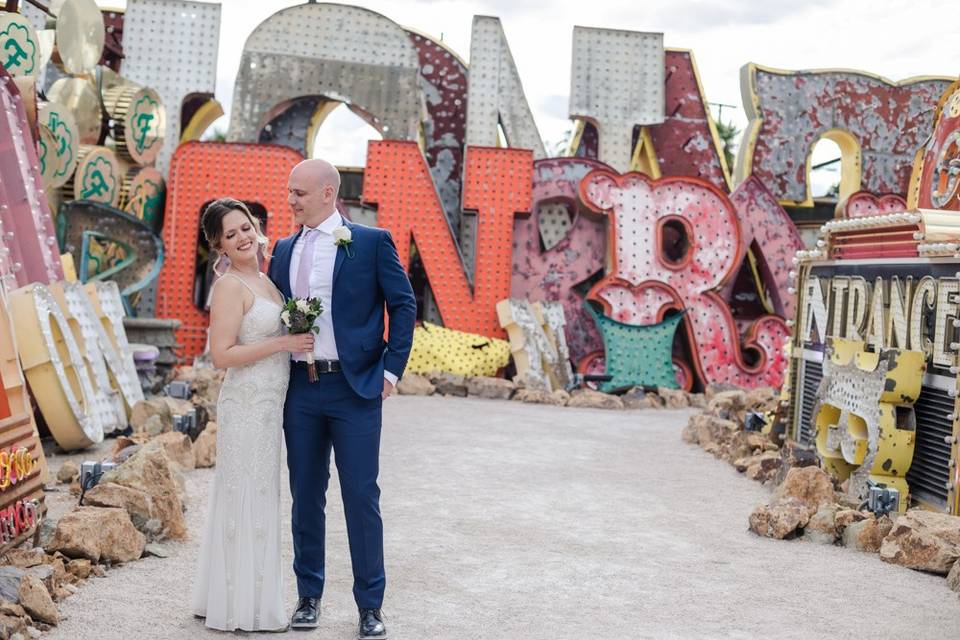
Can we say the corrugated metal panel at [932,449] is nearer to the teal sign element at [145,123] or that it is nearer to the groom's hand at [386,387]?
the groom's hand at [386,387]

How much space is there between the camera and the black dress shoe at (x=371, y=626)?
3736 millimetres

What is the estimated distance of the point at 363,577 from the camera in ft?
12.4

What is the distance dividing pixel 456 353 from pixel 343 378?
8.42 metres

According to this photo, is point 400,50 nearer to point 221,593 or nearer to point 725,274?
point 725,274

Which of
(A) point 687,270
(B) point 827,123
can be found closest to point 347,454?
(A) point 687,270

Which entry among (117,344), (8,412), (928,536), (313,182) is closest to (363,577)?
(313,182)

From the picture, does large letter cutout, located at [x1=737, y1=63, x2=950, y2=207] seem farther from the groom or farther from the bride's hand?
the bride's hand

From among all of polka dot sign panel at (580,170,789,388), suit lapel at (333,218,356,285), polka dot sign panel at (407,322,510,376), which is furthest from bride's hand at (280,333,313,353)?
polka dot sign panel at (580,170,789,388)

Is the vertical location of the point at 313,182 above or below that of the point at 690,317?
above

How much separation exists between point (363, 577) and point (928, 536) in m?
2.93

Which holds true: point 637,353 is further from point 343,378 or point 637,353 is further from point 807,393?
point 343,378

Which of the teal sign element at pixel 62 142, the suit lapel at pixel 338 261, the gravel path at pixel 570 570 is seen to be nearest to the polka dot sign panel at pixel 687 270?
the gravel path at pixel 570 570

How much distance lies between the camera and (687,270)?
12969 millimetres

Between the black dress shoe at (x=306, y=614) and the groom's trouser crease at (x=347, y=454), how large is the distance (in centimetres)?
23
